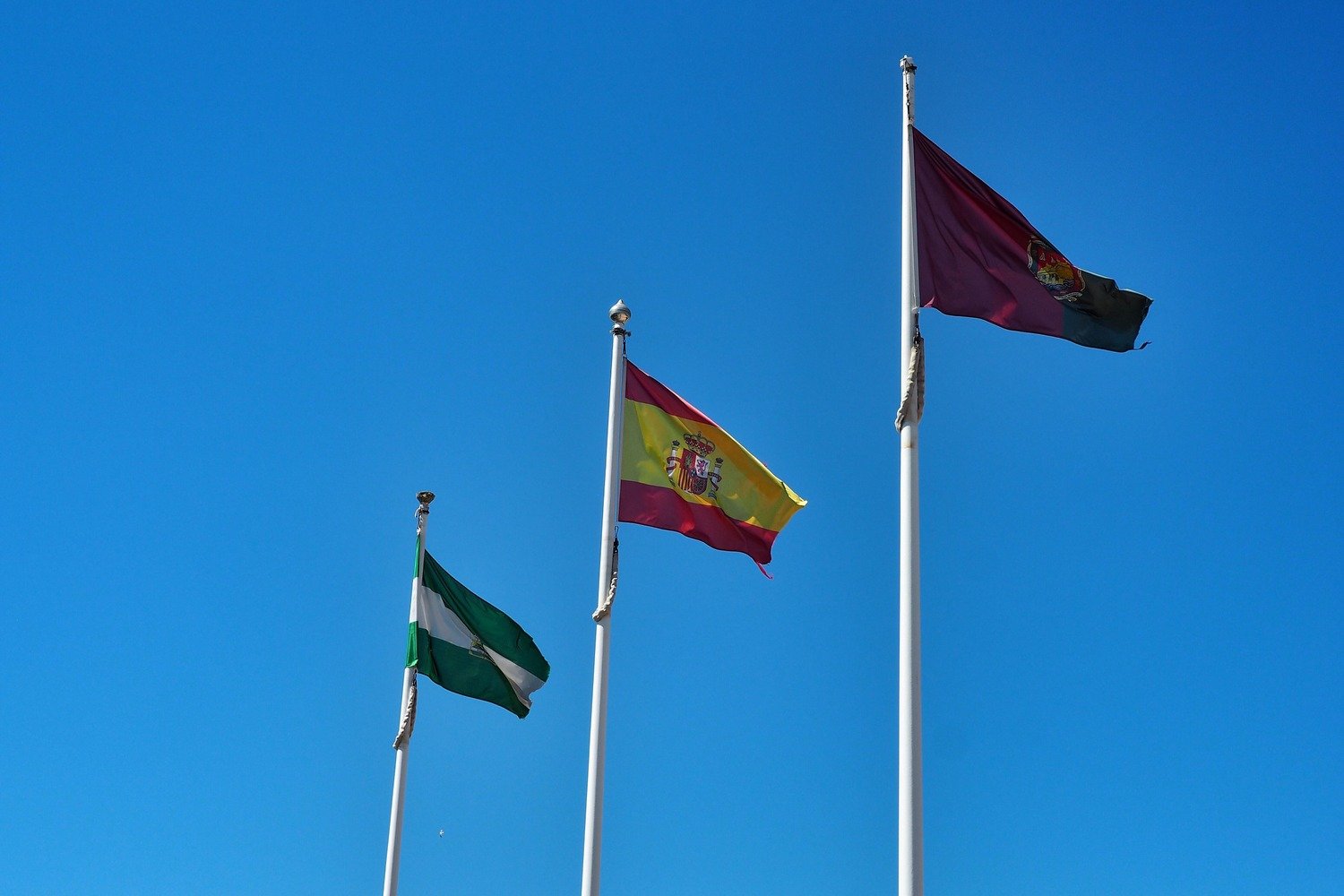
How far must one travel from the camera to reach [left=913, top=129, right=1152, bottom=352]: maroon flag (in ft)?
56.5

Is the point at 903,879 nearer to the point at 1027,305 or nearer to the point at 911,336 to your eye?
Result: the point at 911,336

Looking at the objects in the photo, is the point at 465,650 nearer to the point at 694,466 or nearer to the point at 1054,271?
the point at 694,466

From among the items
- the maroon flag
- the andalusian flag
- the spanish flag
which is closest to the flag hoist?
the andalusian flag

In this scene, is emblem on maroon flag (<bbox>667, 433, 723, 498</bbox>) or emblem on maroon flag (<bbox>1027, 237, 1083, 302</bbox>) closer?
emblem on maroon flag (<bbox>1027, 237, 1083, 302</bbox>)

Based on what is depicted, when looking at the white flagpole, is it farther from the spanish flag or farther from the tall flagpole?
the tall flagpole

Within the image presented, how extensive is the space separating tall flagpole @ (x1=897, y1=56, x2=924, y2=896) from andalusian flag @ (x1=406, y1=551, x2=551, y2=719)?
475 inches

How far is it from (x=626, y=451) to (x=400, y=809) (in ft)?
26.5

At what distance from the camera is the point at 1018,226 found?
17438 millimetres

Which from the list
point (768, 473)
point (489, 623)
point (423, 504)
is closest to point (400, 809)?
point (489, 623)

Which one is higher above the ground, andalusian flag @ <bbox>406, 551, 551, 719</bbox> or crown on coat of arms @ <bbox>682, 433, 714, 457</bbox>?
crown on coat of arms @ <bbox>682, 433, 714, 457</bbox>

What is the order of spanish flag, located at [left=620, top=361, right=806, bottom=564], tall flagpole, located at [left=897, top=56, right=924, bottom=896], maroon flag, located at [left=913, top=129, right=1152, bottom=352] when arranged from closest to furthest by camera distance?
1. tall flagpole, located at [left=897, top=56, right=924, bottom=896]
2. maroon flag, located at [left=913, top=129, right=1152, bottom=352]
3. spanish flag, located at [left=620, top=361, right=806, bottom=564]

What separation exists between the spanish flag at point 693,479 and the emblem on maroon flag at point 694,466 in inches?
0.5

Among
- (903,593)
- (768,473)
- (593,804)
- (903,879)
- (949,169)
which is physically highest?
(949,169)

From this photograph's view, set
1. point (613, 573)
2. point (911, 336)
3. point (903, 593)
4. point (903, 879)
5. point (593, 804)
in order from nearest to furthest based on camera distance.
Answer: point (903, 879) → point (903, 593) → point (911, 336) → point (593, 804) → point (613, 573)
